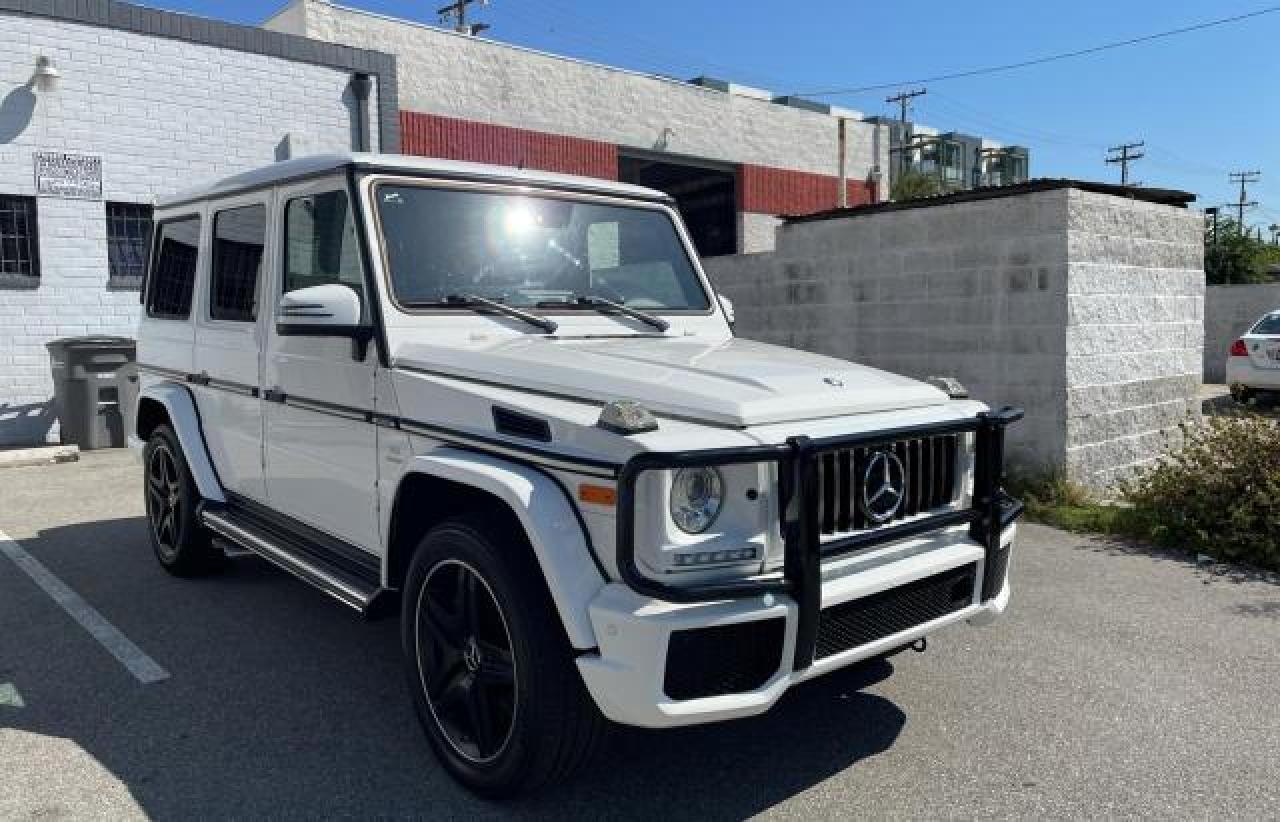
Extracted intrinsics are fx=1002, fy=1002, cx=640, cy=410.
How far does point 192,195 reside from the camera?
17.3 ft

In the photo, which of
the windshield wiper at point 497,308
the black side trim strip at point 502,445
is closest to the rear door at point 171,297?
the windshield wiper at point 497,308

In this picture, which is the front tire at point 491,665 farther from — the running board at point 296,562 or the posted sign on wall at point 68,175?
the posted sign on wall at point 68,175

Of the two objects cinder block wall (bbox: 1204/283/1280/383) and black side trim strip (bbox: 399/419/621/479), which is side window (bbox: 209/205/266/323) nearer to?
black side trim strip (bbox: 399/419/621/479)

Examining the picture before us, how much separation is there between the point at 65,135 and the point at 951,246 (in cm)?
954

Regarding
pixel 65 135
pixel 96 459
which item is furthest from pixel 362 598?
pixel 65 135

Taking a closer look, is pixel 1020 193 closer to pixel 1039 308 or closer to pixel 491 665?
pixel 1039 308

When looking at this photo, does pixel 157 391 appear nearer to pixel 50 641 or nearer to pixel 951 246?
pixel 50 641

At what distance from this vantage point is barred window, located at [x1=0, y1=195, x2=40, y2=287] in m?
10.8

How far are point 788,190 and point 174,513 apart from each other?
72.8ft

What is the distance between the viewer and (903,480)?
124 inches

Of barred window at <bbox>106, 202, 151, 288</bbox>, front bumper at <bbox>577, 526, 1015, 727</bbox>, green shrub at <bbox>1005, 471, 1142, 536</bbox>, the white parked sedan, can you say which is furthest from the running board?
the white parked sedan

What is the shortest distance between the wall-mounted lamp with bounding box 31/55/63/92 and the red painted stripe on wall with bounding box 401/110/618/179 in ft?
22.7

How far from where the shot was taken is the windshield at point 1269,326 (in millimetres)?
14391

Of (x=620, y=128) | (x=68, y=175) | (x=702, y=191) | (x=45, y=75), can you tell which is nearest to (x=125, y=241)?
(x=68, y=175)
